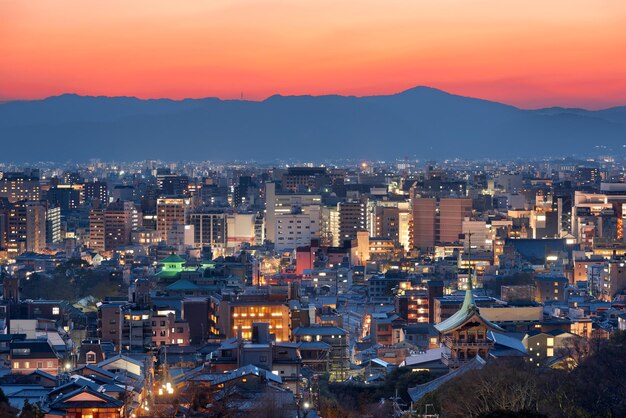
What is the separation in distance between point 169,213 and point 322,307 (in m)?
39.3

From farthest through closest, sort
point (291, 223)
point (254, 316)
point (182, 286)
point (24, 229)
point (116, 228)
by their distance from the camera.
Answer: point (116, 228)
point (291, 223)
point (24, 229)
point (182, 286)
point (254, 316)

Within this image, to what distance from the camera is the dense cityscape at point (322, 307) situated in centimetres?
2088

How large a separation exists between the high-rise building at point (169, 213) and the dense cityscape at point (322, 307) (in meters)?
0.12

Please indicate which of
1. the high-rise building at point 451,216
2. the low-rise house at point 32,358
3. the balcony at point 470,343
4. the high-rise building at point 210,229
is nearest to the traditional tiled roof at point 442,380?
A: the balcony at point 470,343

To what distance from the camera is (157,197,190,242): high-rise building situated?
255ft

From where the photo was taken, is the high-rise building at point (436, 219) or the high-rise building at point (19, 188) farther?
the high-rise building at point (19, 188)

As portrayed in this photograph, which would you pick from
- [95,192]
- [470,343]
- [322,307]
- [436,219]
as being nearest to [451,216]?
[436,219]

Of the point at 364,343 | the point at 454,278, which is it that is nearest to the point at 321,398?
the point at 364,343

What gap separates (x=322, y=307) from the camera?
4000 centimetres

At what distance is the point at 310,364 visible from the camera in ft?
95.9

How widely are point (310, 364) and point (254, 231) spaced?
1868 inches

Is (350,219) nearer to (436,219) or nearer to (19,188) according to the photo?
(436,219)

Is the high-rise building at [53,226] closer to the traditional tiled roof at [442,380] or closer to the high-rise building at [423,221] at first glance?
the high-rise building at [423,221]

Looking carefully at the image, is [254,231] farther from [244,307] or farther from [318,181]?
[244,307]
